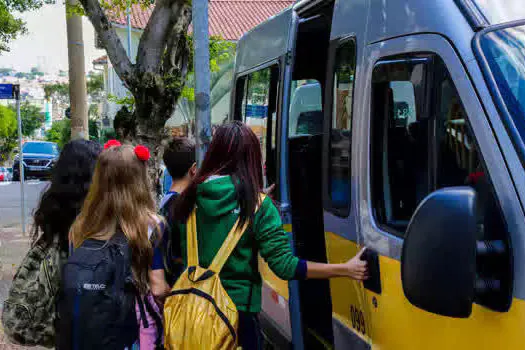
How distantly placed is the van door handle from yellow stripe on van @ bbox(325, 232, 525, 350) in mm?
33

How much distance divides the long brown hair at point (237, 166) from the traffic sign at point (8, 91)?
8.91 metres

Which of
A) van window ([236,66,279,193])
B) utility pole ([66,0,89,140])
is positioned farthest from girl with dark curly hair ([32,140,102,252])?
utility pole ([66,0,89,140])

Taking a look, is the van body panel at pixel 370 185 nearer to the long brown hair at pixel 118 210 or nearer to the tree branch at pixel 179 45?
the long brown hair at pixel 118 210

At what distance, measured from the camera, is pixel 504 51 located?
2.40 m

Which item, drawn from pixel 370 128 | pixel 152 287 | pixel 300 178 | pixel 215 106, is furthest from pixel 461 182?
pixel 215 106

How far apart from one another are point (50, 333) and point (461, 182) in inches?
70.5

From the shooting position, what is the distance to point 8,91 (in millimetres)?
11242

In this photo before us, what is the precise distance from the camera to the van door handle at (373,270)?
3.14 meters

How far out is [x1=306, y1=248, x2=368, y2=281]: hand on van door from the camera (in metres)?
3.03

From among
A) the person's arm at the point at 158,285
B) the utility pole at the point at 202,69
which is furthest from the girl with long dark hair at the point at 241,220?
the utility pole at the point at 202,69

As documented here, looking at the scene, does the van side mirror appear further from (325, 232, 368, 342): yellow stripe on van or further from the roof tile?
the roof tile

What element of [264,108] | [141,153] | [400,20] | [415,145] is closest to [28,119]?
[264,108]

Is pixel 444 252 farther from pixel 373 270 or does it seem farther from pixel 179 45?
pixel 179 45

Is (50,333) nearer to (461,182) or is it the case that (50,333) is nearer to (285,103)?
(461,182)
